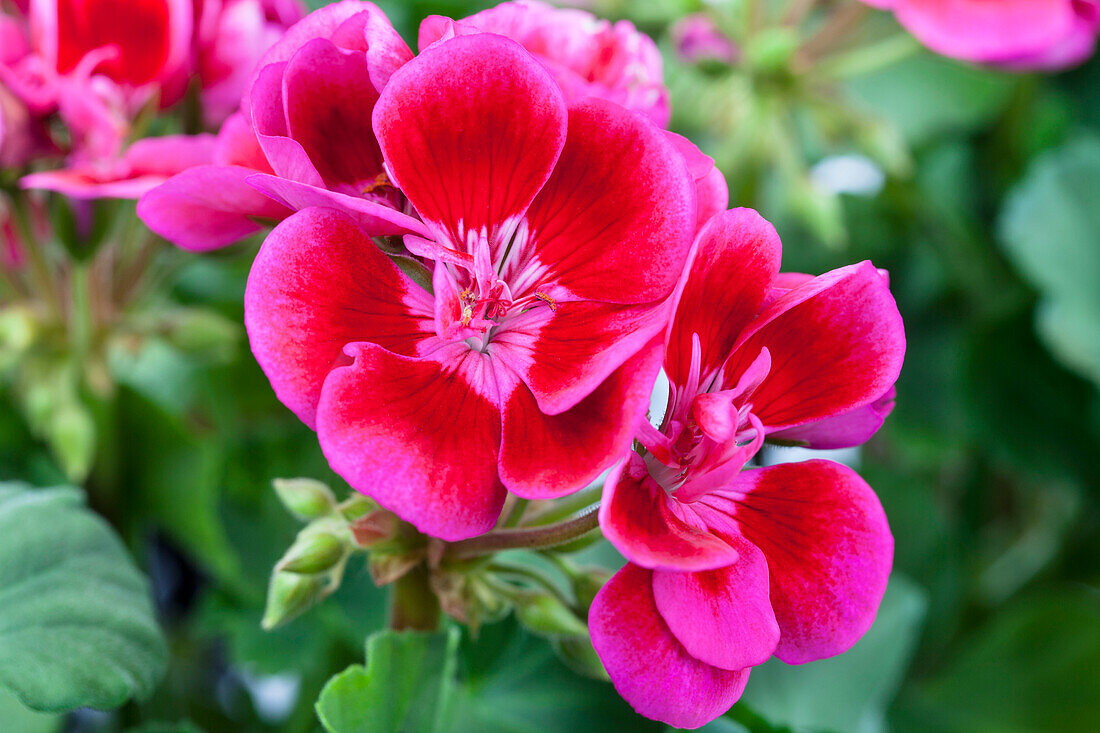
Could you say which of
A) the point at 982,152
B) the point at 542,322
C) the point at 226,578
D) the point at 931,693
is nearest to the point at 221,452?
the point at 226,578

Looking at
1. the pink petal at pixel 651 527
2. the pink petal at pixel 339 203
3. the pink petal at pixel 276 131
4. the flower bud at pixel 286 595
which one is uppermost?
the pink petal at pixel 276 131

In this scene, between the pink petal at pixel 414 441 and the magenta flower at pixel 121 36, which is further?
the magenta flower at pixel 121 36

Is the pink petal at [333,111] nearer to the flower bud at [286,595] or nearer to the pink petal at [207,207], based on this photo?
the pink petal at [207,207]

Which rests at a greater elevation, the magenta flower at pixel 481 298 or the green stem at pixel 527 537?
the magenta flower at pixel 481 298

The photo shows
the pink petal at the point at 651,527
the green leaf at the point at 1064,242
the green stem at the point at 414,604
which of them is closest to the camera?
the pink petal at the point at 651,527

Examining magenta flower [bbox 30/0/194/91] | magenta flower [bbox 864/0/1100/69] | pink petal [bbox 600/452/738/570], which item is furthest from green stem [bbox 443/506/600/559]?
magenta flower [bbox 864/0/1100/69]

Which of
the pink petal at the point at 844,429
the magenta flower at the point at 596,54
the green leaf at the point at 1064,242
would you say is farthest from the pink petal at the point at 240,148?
the green leaf at the point at 1064,242

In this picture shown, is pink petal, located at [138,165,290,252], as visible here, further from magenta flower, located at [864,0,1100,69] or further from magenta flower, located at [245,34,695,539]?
magenta flower, located at [864,0,1100,69]

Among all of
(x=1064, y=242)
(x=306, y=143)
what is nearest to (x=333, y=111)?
(x=306, y=143)
